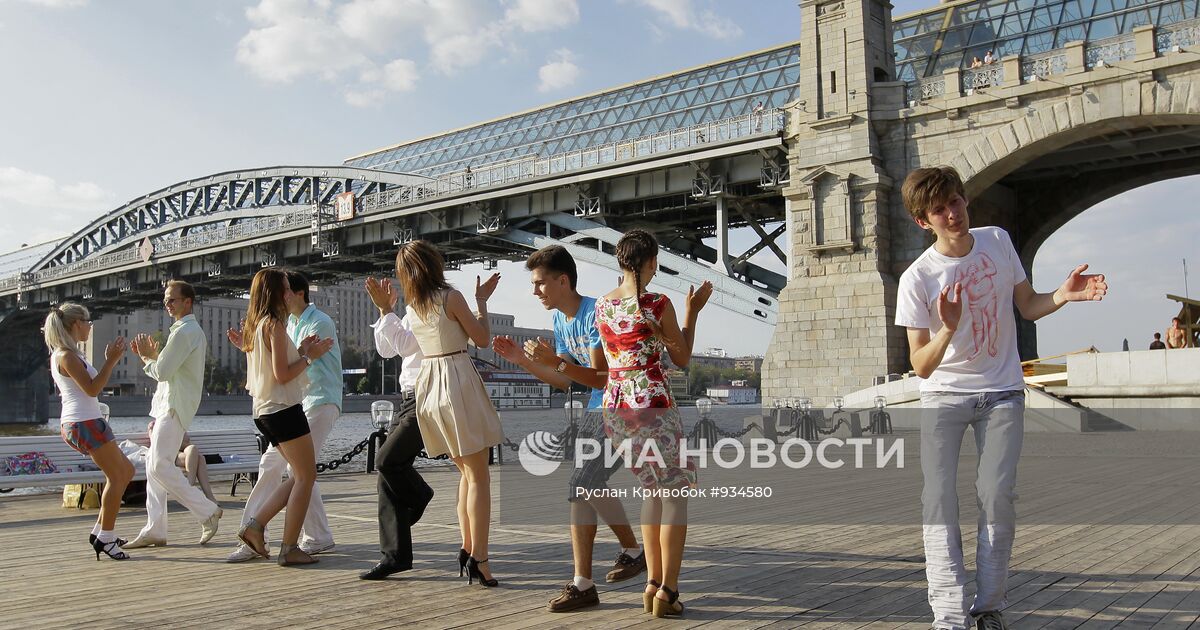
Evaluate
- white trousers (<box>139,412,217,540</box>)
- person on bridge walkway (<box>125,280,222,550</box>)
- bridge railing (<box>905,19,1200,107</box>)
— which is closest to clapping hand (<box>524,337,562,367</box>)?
person on bridge walkway (<box>125,280,222,550</box>)

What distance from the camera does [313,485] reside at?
530 centimetres

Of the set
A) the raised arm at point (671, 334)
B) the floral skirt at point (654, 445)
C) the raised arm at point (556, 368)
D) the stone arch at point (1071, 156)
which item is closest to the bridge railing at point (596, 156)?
the stone arch at point (1071, 156)

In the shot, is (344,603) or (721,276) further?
(721,276)

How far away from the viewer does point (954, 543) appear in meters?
3.25

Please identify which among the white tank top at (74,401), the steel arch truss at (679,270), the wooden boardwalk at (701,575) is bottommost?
the wooden boardwalk at (701,575)

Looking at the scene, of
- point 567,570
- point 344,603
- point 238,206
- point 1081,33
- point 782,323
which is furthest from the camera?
point 238,206

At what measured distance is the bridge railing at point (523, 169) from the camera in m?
27.7

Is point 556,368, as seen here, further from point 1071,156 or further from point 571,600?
point 1071,156

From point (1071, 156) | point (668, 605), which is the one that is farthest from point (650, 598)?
point (1071, 156)

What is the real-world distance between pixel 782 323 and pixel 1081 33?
11.7 meters

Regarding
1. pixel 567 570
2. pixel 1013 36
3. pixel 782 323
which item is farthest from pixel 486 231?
pixel 567 570

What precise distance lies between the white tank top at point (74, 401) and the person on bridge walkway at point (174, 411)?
1.07 ft

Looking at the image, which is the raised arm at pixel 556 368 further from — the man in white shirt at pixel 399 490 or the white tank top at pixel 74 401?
the white tank top at pixel 74 401

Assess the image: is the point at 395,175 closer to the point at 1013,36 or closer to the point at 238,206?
the point at 238,206
